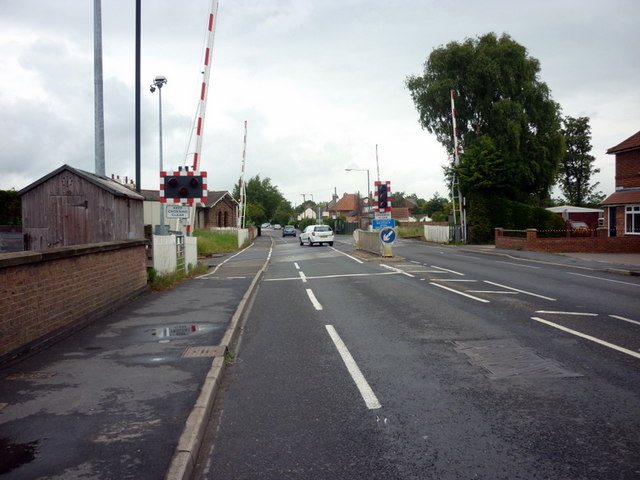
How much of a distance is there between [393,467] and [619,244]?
29275 millimetres

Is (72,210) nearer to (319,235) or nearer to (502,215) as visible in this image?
(319,235)

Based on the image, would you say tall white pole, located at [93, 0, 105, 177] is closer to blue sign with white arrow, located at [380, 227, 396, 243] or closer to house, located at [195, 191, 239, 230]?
blue sign with white arrow, located at [380, 227, 396, 243]

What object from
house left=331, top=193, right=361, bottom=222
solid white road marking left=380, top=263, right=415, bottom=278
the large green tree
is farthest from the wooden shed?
house left=331, top=193, right=361, bottom=222

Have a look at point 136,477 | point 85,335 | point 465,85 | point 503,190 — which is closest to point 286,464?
point 136,477

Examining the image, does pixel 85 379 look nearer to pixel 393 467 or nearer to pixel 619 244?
pixel 393 467

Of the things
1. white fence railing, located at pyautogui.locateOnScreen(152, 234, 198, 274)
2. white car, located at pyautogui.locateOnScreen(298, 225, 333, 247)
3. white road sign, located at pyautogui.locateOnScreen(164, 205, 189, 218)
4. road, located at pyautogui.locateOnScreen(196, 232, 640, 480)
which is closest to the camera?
road, located at pyautogui.locateOnScreen(196, 232, 640, 480)

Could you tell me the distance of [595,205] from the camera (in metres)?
69.1

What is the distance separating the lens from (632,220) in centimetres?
2972

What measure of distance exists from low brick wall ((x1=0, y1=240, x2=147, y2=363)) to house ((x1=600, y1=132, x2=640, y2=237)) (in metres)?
29.0

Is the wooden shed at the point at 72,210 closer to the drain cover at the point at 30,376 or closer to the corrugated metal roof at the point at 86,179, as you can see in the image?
the corrugated metal roof at the point at 86,179

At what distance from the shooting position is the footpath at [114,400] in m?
3.56

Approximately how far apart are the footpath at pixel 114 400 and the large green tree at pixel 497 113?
31351mm

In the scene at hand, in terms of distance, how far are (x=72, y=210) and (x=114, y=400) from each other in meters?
8.96

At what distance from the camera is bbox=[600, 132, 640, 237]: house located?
29.6 metres
